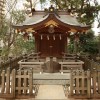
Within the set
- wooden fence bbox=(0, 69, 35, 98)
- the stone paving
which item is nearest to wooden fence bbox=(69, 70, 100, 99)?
the stone paving

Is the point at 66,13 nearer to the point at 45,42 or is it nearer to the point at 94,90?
the point at 45,42

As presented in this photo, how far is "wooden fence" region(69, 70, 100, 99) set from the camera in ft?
26.4

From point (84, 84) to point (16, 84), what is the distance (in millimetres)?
2513

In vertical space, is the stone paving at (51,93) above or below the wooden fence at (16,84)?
below

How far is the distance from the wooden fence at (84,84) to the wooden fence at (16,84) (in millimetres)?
1532

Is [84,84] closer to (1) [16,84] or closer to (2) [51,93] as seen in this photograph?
(2) [51,93]

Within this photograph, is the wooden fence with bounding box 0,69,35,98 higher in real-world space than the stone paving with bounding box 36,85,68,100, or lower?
higher

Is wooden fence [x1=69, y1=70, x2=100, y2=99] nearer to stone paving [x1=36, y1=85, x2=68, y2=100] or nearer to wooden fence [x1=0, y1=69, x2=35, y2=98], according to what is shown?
stone paving [x1=36, y1=85, x2=68, y2=100]

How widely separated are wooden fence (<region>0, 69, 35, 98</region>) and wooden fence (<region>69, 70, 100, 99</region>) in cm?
153

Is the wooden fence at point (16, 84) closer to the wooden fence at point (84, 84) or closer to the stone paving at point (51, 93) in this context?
the stone paving at point (51, 93)

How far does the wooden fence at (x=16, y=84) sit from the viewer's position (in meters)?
8.03

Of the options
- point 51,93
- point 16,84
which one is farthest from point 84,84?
point 16,84

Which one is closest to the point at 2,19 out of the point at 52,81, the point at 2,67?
the point at 2,67

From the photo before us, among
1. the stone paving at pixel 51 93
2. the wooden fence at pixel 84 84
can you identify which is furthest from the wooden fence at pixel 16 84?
the wooden fence at pixel 84 84
